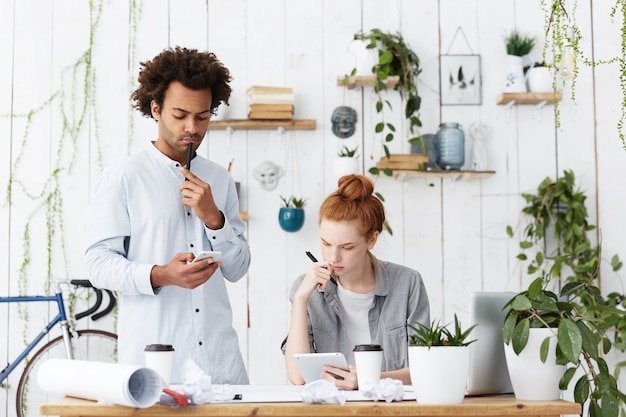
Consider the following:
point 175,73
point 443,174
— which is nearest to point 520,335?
point 175,73

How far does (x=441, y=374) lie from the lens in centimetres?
163

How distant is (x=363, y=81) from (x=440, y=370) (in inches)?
101

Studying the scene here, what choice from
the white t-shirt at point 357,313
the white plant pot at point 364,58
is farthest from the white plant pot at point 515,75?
the white t-shirt at point 357,313

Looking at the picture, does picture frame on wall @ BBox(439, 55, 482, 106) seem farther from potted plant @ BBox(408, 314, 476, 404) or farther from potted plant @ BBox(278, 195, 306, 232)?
potted plant @ BBox(408, 314, 476, 404)

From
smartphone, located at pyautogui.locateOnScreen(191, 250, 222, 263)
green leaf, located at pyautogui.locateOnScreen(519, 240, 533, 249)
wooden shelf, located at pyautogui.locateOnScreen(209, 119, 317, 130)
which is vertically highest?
wooden shelf, located at pyautogui.locateOnScreen(209, 119, 317, 130)

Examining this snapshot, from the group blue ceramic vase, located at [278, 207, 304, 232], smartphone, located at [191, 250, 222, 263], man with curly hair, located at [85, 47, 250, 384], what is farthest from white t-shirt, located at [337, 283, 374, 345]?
blue ceramic vase, located at [278, 207, 304, 232]

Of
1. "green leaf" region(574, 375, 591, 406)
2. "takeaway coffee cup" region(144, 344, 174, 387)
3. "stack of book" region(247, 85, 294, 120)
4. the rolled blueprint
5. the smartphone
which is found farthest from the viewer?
"stack of book" region(247, 85, 294, 120)

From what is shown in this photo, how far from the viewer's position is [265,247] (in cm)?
405

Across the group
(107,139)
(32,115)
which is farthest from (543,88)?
(32,115)

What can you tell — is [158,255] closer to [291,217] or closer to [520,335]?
[520,335]

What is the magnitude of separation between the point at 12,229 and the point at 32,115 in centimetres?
55

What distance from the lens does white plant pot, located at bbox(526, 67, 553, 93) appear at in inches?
160

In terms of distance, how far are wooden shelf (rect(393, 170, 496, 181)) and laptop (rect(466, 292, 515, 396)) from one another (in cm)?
217

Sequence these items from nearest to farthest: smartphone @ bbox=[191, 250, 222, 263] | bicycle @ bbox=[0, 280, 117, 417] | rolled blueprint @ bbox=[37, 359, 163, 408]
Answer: rolled blueprint @ bbox=[37, 359, 163, 408] < smartphone @ bbox=[191, 250, 222, 263] < bicycle @ bbox=[0, 280, 117, 417]
